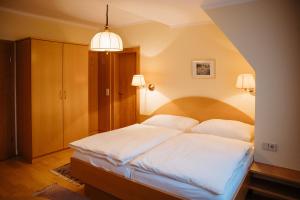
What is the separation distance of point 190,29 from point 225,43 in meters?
0.64

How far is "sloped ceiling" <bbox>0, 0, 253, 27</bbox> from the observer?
275cm

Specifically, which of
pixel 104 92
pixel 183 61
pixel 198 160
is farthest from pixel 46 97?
pixel 198 160

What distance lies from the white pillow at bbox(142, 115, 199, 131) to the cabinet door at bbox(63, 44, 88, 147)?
138cm

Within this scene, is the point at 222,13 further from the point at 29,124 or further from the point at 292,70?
the point at 29,124

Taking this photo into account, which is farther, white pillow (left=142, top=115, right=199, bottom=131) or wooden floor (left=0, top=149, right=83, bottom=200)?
white pillow (left=142, top=115, right=199, bottom=131)

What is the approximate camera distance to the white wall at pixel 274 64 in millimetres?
2254

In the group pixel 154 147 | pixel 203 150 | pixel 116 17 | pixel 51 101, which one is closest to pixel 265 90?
pixel 203 150

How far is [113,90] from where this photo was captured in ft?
15.3

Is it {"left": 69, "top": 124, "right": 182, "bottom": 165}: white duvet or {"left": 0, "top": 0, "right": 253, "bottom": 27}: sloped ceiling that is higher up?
{"left": 0, "top": 0, "right": 253, "bottom": 27}: sloped ceiling

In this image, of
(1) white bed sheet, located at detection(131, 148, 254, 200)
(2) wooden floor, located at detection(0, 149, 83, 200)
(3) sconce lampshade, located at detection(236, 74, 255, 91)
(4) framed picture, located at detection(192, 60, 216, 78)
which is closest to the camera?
(1) white bed sheet, located at detection(131, 148, 254, 200)

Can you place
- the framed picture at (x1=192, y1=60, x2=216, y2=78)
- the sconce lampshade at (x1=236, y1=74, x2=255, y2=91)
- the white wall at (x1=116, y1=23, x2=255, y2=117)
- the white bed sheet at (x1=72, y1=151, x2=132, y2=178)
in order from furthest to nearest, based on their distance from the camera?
the framed picture at (x1=192, y1=60, x2=216, y2=78)
the white wall at (x1=116, y1=23, x2=255, y2=117)
the sconce lampshade at (x1=236, y1=74, x2=255, y2=91)
the white bed sheet at (x1=72, y1=151, x2=132, y2=178)

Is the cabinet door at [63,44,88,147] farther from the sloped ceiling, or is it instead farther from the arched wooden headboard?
the arched wooden headboard

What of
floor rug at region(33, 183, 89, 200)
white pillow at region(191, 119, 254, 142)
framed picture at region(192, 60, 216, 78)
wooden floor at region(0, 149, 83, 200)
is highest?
framed picture at region(192, 60, 216, 78)

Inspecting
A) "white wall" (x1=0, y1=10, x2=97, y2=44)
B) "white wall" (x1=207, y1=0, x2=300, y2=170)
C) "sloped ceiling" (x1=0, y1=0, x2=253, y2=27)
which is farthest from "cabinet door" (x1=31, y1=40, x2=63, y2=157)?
"white wall" (x1=207, y1=0, x2=300, y2=170)
